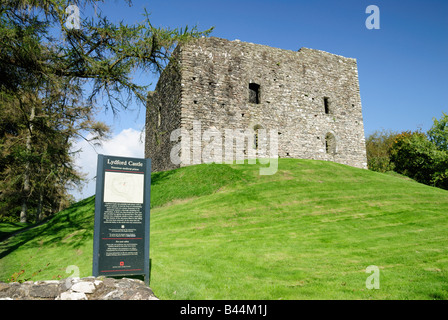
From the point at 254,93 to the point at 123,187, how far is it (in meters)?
16.2

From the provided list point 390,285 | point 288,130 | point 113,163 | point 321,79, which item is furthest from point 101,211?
point 321,79

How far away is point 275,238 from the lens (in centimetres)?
Answer: 884

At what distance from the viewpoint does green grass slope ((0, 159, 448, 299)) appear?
5613 mm

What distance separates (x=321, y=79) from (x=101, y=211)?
20.9m

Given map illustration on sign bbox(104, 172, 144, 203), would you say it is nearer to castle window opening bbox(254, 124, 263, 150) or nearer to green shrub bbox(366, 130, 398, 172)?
castle window opening bbox(254, 124, 263, 150)

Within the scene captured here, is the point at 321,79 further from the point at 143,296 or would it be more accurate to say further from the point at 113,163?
the point at 143,296

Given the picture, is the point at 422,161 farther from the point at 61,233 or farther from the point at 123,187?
the point at 123,187

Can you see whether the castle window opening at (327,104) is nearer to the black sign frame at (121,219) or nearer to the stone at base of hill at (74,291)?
the black sign frame at (121,219)

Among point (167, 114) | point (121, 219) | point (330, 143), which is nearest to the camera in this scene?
point (121, 219)

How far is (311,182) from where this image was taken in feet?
49.1

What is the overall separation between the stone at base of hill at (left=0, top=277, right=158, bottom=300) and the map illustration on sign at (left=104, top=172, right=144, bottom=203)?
154cm

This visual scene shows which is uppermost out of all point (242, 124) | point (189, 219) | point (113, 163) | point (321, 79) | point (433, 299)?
point (321, 79)

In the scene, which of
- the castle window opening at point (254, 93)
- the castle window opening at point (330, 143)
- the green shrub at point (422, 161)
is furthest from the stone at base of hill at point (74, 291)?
the green shrub at point (422, 161)

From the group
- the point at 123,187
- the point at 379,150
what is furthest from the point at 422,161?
the point at 123,187
